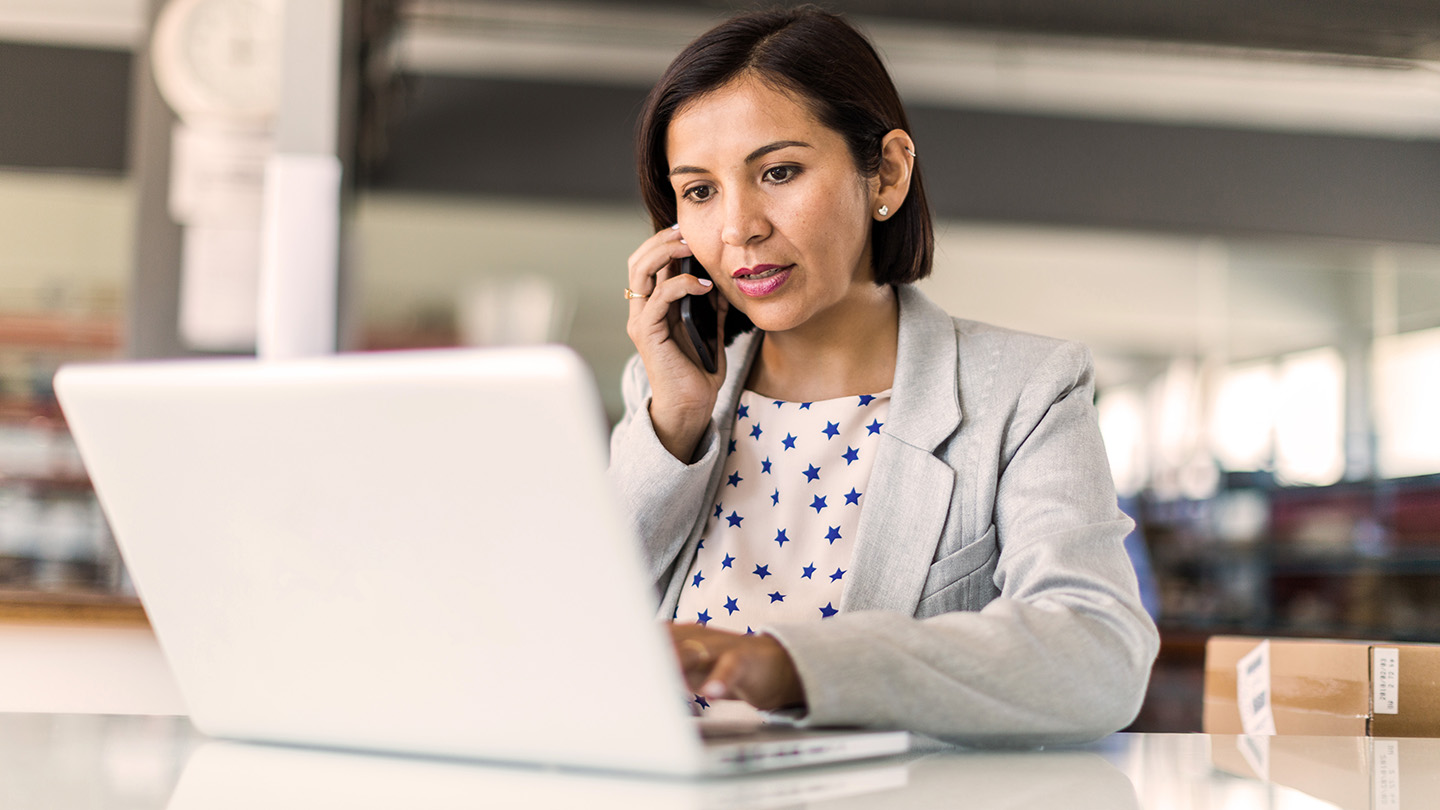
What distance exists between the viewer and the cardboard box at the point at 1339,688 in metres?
1.39

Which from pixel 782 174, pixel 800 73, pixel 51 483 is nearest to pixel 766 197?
pixel 782 174

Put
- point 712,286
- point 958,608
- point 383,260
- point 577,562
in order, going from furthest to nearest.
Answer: point 383,260
point 712,286
point 958,608
point 577,562

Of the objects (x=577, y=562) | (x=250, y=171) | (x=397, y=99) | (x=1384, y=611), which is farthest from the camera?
(x=1384, y=611)

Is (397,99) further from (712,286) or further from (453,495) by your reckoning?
(453,495)

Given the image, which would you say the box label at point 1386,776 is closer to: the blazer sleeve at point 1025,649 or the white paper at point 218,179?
the blazer sleeve at point 1025,649

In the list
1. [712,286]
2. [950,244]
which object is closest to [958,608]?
[712,286]

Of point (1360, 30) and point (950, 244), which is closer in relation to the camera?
point (1360, 30)

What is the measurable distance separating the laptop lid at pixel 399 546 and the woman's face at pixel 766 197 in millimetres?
685

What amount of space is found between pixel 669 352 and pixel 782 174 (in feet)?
0.75

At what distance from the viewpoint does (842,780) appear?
73 cm

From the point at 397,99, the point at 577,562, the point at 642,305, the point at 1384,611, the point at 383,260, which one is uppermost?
the point at 397,99

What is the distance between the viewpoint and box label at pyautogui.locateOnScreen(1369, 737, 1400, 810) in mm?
750

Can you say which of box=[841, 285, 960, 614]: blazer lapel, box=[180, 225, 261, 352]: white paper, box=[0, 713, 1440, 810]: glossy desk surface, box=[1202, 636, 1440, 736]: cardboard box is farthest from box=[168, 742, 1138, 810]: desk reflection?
box=[180, 225, 261, 352]: white paper

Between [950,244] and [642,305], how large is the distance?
15.7 feet
